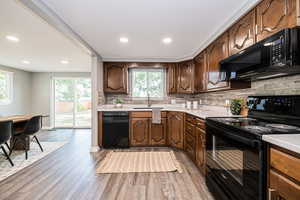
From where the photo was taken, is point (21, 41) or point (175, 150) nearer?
point (21, 41)

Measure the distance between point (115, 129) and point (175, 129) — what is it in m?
1.34

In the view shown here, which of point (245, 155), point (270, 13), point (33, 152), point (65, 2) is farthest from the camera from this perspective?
point (33, 152)

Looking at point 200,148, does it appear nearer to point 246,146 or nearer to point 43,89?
point 246,146

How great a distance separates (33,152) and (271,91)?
427 centimetres

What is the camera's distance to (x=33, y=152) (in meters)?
3.28

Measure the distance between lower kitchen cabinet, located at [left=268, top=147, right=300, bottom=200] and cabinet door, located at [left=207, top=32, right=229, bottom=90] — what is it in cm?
135

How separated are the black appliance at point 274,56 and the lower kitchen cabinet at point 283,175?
625 millimetres

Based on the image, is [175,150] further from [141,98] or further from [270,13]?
[270,13]

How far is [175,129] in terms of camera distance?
135 inches

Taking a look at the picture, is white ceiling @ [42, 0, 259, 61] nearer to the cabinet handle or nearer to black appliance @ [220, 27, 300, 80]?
black appliance @ [220, 27, 300, 80]

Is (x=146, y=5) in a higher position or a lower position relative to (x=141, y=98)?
higher

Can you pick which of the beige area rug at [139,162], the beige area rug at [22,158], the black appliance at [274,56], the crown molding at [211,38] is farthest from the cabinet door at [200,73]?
the beige area rug at [22,158]

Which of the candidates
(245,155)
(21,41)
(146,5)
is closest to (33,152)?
(21,41)

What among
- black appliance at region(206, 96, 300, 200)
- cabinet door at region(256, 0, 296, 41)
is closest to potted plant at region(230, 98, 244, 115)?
black appliance at region(206, 96, 300, 200)
